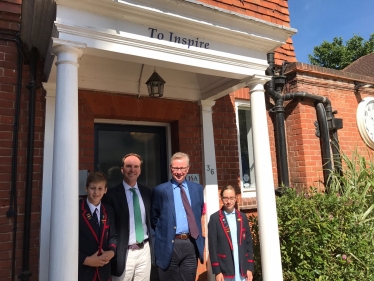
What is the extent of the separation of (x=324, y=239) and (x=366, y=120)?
3.41 meters

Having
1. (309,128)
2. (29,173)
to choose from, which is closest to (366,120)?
(309,128)

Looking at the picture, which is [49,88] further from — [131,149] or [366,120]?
[366,120]

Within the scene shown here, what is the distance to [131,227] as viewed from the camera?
3.03m

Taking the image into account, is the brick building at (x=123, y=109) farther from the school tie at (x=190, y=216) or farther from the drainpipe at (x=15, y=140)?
the school tie at (x=190, y=216)

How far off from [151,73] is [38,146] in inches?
65.8

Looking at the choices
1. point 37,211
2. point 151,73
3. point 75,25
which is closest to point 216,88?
point 151,73

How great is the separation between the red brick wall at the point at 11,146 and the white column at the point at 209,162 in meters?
2.16

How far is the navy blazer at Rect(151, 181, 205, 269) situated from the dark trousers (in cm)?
6

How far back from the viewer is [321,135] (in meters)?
5.61

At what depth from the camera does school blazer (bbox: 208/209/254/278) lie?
3.39 m

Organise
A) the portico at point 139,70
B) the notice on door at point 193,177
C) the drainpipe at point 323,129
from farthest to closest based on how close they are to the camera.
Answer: the drainpipe at point 323,129 → the notice on door at point 193,177 → the portico at point 139,70

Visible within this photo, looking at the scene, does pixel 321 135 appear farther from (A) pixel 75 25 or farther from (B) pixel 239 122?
(A) pixel 75 25

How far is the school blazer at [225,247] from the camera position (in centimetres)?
339

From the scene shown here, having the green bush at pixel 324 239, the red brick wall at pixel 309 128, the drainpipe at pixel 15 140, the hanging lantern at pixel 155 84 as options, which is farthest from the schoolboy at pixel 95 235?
the red brick wall at pixel 309 128
